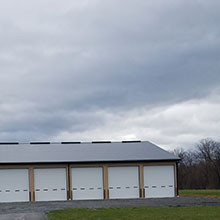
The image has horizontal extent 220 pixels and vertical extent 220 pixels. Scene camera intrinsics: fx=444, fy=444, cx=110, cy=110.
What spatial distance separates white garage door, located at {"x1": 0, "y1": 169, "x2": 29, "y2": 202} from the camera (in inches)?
1275

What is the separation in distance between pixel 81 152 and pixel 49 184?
443cm

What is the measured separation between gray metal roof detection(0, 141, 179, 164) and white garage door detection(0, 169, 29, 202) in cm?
95

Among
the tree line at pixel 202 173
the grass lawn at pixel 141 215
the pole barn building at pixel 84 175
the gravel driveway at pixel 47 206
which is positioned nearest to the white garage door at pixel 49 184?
the pole barn building at pixel 84 175

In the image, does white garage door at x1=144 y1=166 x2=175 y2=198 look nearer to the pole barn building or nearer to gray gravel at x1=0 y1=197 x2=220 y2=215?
the pole barn building

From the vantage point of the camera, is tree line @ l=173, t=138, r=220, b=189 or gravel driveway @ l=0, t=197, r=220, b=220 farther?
tree line @ l=173, t=138, r=220, b=189

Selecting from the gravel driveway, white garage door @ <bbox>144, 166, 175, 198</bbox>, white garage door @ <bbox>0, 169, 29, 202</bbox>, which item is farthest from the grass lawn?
white garage door @ <bbox>144, 166, 175, 198</bbox>

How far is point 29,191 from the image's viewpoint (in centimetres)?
3262

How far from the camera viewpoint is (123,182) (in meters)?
34.0

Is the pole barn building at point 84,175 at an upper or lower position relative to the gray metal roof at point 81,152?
lower

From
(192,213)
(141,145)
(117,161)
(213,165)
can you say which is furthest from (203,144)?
(192,213)

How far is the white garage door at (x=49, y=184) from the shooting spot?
108 ft

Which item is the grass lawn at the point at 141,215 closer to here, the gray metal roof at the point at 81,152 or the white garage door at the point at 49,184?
the white garage door at the point at 49,184

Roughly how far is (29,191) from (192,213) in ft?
53.4

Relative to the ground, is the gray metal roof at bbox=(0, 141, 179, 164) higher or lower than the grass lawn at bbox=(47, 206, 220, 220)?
higher
